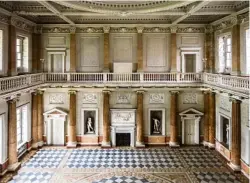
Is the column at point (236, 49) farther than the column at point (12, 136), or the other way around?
the column at point (236, 49)

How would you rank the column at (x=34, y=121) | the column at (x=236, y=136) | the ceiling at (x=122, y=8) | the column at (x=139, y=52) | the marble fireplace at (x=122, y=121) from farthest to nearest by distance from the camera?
the marble fireplace at (x=122, y=121)
the column at (x=139, y=52)
the column at (x=34, y=121)
the column at (x=236, y=136)
the ceiling at (x=122, y=8)

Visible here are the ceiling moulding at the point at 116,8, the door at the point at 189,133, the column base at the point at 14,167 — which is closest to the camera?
the ceiling moulding at the point at 116,8

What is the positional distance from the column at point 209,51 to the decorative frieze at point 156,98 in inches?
143

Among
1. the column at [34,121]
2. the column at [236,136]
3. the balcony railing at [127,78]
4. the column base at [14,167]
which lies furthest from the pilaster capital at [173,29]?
the column base at [14,167]

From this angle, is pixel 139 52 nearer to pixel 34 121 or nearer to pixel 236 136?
pixel 236 136

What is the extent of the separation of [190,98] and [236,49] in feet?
18.1

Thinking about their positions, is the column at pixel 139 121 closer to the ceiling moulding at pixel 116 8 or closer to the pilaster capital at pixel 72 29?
the ceiling moulding at pixel 116 8

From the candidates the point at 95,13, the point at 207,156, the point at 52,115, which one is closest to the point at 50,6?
the point at 95,13

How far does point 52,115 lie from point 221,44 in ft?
40.9

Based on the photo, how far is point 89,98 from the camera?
1859cm

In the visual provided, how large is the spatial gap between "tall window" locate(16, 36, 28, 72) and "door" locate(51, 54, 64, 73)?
6.91 ft

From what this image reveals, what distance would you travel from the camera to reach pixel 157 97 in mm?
18656

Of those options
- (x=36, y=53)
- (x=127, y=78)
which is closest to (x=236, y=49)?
(x=127, y=78)

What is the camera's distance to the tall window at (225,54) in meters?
15.9
